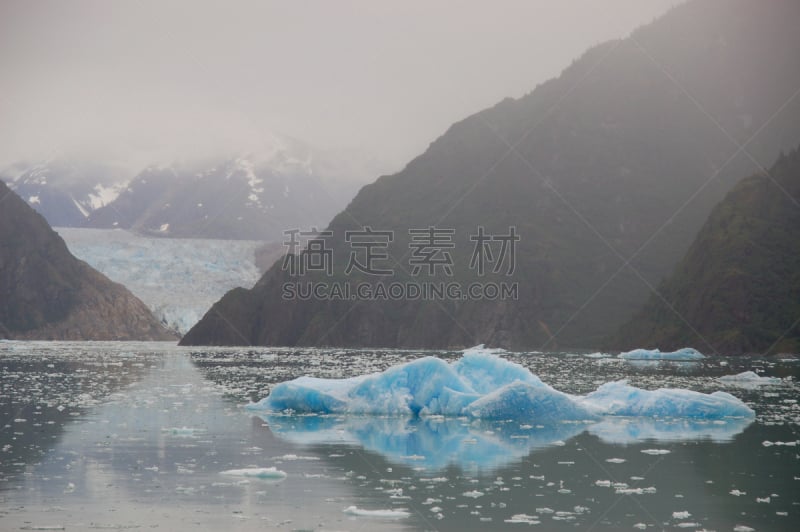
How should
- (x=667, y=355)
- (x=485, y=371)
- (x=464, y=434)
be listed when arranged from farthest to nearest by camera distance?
(x=667, y=355) → (x=485, y=371) → (x=464, y=434)

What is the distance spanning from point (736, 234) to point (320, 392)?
Result: 124m

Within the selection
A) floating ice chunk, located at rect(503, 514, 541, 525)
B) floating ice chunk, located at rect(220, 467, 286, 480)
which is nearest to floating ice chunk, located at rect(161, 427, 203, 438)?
floating ice chunk, located at rect(220, 467, 286, 480)

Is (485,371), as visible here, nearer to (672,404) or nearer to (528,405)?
(528,405)

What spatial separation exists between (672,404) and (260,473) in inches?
921

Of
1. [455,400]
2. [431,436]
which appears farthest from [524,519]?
[455,400]

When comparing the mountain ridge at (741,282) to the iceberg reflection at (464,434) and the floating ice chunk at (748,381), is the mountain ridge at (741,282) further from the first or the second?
the iceberg reflection at (464,434)

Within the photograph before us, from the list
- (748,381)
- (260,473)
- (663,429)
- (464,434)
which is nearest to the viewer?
(260,473)

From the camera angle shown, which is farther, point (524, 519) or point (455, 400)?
point (455, 400)

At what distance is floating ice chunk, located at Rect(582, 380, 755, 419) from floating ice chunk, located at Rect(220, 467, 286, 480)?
20.0m

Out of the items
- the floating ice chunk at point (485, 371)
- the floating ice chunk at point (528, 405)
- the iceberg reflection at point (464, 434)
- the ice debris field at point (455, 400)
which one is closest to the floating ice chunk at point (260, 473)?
the iceberg reflection at point (464, 434)

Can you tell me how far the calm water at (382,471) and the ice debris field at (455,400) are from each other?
4.36 ft

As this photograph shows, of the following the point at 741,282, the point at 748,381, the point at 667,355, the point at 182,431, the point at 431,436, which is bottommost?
the point at 667,355

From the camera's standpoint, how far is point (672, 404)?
1658 inches

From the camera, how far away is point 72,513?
20.2 metres
